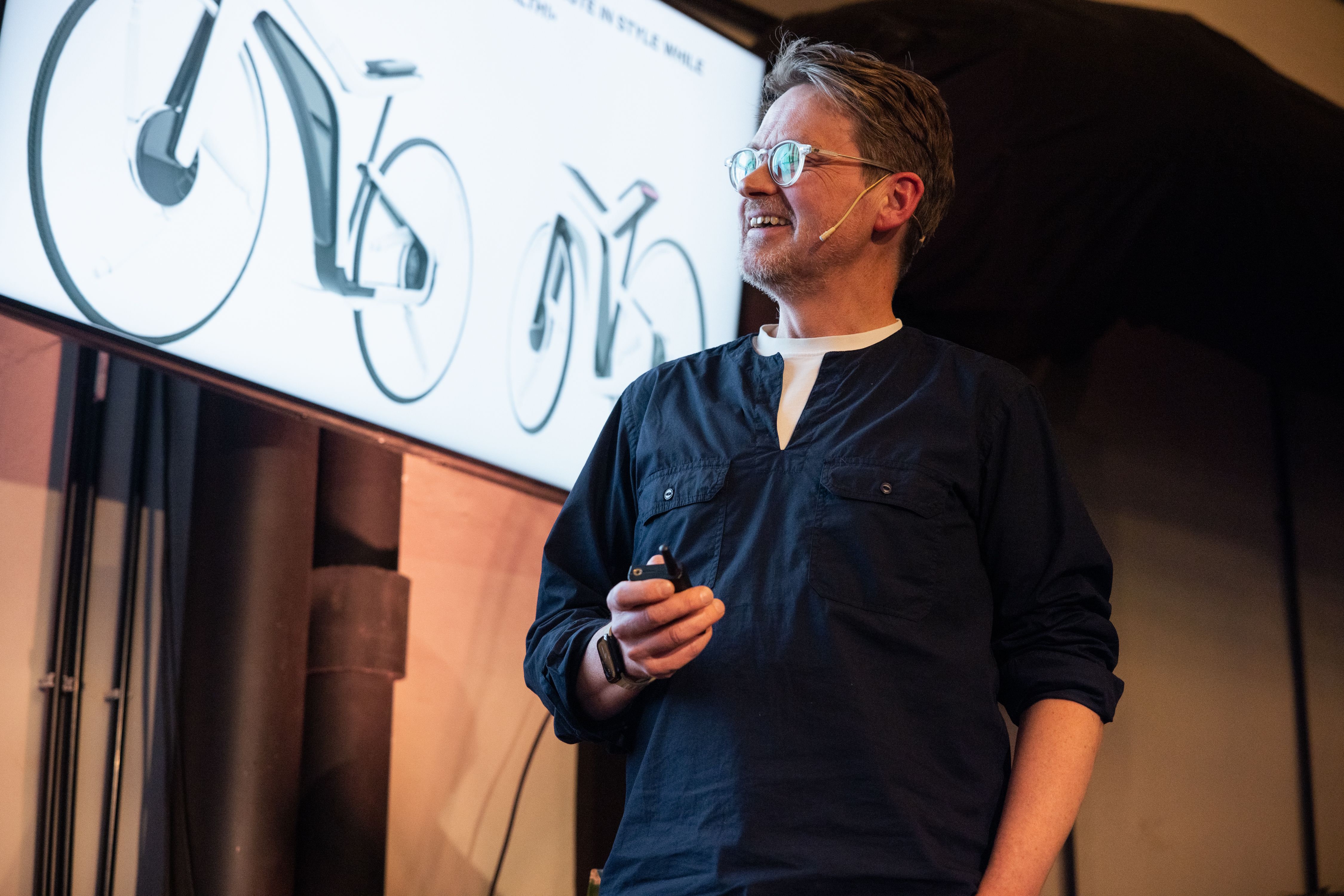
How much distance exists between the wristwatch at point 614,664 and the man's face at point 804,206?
1.41ft

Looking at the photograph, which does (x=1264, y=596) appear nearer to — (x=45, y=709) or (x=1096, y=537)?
(x=1096, y=537)

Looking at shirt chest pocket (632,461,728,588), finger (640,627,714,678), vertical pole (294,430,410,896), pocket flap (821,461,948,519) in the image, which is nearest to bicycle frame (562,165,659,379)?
vertical pole (294,430,410,896)

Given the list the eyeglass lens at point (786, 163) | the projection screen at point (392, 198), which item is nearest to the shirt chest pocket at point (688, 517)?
the eyeglass lens at point (786, 163)

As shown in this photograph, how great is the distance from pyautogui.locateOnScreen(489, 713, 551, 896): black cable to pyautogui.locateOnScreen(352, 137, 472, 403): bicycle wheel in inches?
33.4

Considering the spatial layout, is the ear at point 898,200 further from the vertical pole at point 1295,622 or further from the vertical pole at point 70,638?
the vertical pole at point 1295,622

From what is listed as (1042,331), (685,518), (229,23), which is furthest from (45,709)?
(1042,331)

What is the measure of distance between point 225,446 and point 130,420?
6.8 inches

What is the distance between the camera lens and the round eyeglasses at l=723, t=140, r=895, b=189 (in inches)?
49.9

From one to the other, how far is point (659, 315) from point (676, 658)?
1.28m

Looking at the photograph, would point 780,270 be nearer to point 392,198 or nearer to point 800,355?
point 800,355

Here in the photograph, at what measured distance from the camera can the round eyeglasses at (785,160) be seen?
1267 mm

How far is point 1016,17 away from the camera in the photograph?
7.34ft

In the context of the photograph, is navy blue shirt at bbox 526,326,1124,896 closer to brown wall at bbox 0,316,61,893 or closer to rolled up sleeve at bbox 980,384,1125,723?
rolled up sleeve at bbox 980,384,1125,723

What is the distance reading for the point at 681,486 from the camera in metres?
1.15
